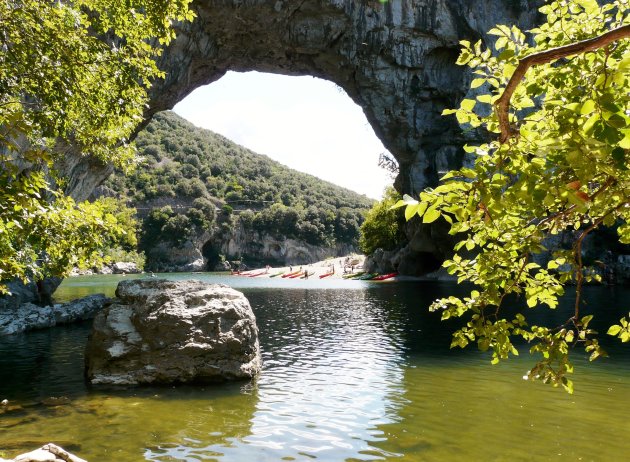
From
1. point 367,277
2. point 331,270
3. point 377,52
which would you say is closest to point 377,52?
point 377,52

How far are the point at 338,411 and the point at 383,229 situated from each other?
6082cm

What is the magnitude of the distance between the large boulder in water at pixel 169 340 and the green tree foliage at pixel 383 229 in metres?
55.1

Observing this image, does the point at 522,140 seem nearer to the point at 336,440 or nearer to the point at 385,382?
the point at 336,440

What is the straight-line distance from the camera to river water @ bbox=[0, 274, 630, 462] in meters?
6.88

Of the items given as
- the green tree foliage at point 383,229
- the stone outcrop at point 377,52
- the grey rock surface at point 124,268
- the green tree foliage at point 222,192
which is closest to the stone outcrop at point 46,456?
the stone outcrop at point 377,52

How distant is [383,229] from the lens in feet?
225

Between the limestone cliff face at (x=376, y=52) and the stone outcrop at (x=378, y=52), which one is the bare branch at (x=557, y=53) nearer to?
the limestone cliff face at (x=376, y=52)

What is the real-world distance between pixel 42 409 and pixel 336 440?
5.69 m

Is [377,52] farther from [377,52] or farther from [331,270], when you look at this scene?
[331,270]

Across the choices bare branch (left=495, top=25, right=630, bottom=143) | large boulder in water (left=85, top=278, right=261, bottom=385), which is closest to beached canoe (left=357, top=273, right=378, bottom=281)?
large boulder in water (left=85, top=278, right=261, bottom=385)

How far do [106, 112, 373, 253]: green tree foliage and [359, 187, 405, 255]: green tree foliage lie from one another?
58.7 metres

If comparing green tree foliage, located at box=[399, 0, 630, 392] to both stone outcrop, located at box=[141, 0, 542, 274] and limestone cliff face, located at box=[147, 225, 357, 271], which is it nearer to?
stone outcrop, located at box=[141, 0, 542, 274]

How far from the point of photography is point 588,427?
7.77 metres

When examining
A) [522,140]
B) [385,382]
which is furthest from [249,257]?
[522,140]
